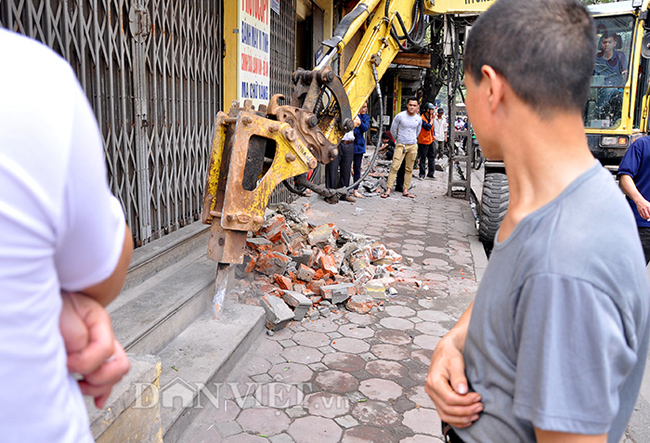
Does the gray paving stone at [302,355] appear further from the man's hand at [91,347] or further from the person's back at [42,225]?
the person's back at [42,225]

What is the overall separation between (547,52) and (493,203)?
239 inches

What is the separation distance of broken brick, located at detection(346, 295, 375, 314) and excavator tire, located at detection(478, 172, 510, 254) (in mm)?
2625

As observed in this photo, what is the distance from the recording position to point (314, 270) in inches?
204

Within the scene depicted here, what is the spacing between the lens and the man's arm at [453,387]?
112 centimetres

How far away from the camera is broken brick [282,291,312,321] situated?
4.40m

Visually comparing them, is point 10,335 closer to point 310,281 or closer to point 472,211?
point 310,281

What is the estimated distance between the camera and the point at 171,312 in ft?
11.4

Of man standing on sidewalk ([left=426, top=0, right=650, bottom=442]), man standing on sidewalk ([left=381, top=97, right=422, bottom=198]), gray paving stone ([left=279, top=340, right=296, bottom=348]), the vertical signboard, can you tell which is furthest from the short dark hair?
man standing on sidewalk ([left=381, top=97, right=422, bottom=198])

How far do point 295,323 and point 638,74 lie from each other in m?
6.19

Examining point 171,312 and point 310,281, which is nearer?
point 171,312

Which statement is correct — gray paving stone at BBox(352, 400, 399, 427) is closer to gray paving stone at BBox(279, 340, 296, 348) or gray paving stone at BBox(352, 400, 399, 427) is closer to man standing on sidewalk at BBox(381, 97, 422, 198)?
gray paving stone at BBox(279, 340, 296, 348)

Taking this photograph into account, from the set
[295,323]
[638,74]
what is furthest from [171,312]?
[638,74]

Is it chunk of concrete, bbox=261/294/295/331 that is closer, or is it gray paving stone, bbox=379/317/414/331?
chunk of concrete, bbox=261/294/295/331

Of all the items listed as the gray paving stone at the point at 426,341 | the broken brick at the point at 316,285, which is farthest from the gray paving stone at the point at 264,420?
the broken brick at the point at 316,285
